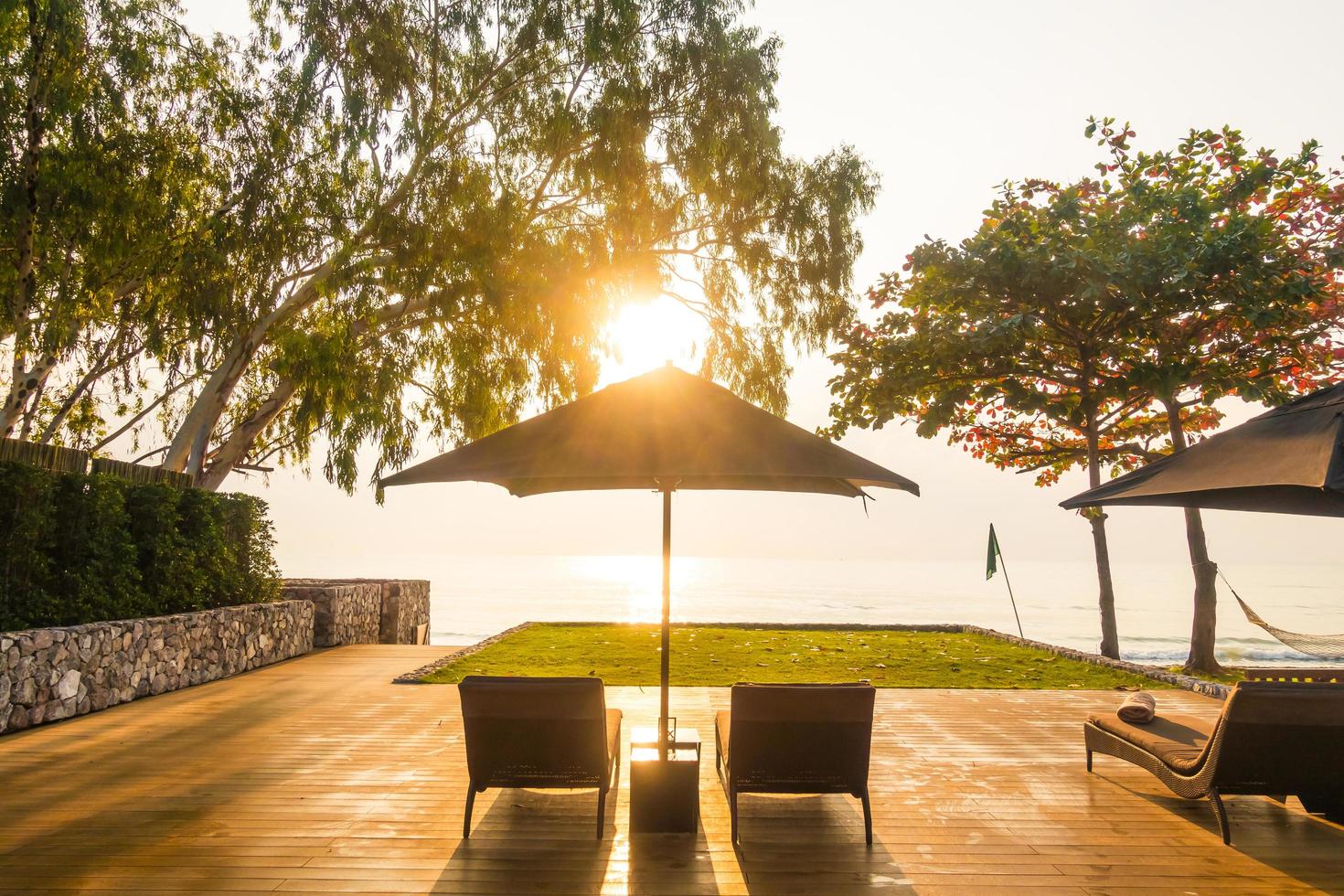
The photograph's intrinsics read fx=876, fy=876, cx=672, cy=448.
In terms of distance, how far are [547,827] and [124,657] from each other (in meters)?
5.35

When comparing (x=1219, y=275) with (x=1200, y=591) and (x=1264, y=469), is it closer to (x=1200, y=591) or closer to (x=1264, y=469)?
(x=1200, y=591)

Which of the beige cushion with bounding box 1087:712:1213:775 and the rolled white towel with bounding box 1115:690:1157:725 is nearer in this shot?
the beige cushion with bounding box 1087:712:1213:775

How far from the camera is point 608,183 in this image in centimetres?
1305

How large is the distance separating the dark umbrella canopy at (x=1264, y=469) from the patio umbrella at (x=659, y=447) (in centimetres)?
152

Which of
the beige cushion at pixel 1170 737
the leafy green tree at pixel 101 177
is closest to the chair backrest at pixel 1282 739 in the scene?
the beige cushion at pixel 1170 737

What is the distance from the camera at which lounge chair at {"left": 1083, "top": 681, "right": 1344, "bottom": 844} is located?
4020 mm

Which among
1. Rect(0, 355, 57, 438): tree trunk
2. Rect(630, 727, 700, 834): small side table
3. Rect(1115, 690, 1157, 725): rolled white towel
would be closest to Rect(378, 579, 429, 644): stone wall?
Rect(0, 355, 57, 438): tree trunk

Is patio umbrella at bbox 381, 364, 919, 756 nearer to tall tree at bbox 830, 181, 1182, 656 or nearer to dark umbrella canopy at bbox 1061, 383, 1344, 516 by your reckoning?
dark umbrella canopy at bbox 1061, 383, 1344, 516

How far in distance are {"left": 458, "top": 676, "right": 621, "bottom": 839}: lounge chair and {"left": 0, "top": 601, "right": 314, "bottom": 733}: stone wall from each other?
434 cm

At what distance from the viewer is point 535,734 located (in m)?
4.05

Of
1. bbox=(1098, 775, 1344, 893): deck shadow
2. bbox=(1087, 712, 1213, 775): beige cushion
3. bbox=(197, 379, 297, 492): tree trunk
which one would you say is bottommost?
bbox=(1098, 775, 1344, 893): deck shadow

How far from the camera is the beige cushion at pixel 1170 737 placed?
440 centimetres

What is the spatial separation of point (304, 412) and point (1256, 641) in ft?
94.2

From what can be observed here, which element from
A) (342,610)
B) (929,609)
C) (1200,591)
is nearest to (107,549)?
(342,610)
